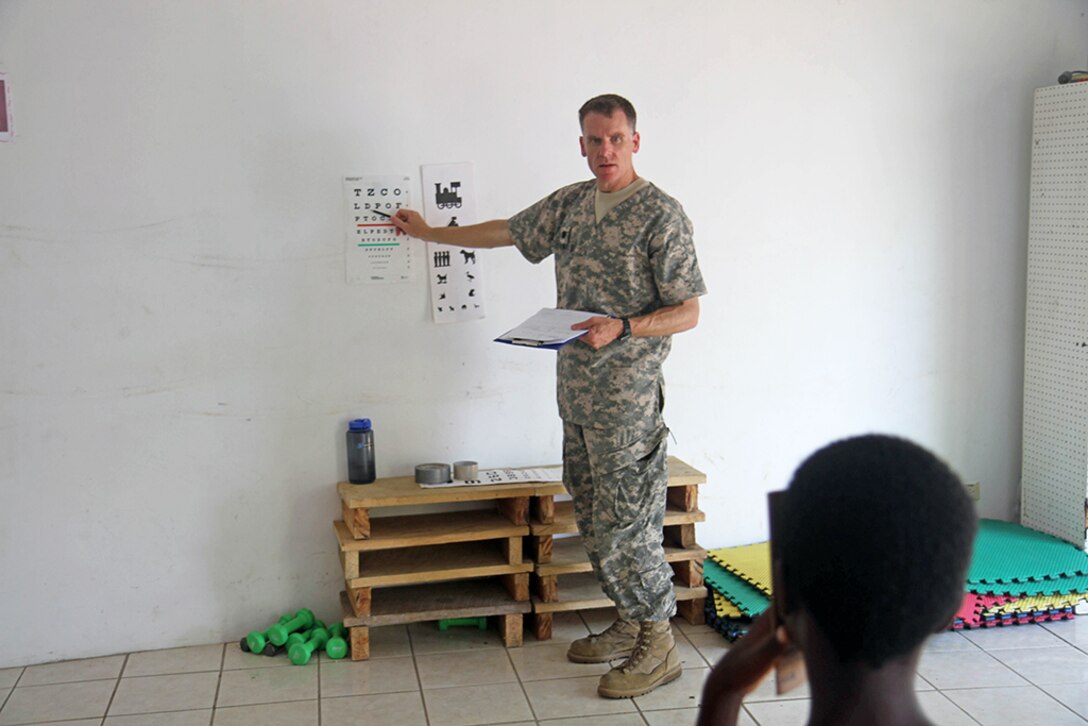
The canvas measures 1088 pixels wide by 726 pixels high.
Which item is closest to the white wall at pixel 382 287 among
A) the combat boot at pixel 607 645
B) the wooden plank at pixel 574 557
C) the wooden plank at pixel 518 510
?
the wooden plank at pixel 518 510

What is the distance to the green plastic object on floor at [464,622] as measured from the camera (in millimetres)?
4168

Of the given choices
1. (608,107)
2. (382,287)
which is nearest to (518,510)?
(382,287)

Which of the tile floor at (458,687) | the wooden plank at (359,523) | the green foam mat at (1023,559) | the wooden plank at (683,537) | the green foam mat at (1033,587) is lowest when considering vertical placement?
the tile floor at (458,687)

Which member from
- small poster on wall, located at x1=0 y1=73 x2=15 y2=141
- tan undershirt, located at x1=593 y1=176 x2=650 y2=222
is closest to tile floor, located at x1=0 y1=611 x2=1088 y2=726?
tan undershirt, located at x1=593 y1=176 x2=650 y2=222

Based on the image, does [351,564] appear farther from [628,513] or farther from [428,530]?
[628,513]

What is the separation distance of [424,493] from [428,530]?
0.56 ft

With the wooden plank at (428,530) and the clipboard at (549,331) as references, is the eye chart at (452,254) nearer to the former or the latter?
the clipboard at (549,331)

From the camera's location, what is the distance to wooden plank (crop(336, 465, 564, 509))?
12.8 ft

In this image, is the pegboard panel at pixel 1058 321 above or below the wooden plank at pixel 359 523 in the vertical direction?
above

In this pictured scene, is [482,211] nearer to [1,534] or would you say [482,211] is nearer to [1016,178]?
[1,534]

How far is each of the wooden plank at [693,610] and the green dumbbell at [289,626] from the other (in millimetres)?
1428

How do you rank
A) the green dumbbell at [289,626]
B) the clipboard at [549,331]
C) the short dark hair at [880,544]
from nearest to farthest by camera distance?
1. the short dark hair at [880,544]
2. the clipboard at [549,331]
3. the green dumbbell at [289,626]

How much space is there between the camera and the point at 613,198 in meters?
3.66

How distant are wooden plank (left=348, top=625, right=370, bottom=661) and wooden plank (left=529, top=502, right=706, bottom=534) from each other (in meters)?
0.70
